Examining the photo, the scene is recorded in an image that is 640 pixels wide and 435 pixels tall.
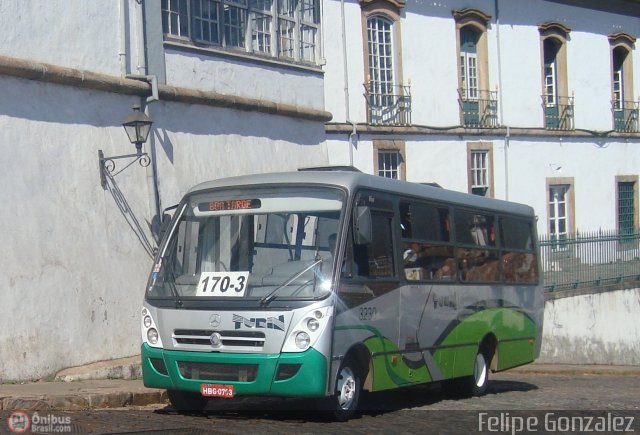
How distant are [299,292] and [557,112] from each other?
2058cm

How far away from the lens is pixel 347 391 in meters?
10.9

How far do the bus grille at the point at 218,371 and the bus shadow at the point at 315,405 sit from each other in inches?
29.4

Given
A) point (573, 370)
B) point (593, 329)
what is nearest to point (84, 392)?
point (573, 370)

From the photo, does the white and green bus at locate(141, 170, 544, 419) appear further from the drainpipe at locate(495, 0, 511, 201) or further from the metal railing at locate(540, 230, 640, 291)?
the drainpipe at locate(495, 0, 511, 201)

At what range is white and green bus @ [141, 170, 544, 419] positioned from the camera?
10.4 meters

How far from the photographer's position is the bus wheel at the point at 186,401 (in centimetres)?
1137

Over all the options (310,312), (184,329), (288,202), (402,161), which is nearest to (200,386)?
(184,329)

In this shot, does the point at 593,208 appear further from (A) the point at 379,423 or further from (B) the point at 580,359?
(A) the point at 379,423

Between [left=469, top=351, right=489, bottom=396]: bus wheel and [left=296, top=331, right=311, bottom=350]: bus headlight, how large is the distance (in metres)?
4.58

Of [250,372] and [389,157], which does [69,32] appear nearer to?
[250,372]

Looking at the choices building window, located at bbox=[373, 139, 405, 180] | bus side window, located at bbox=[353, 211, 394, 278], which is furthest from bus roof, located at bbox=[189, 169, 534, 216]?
building window, located at bbox=[373, 139, 405, 180]

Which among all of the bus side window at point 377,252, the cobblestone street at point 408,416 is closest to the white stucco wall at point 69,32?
the cobblestone street at point 408,416

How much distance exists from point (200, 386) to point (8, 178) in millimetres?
→ 4249

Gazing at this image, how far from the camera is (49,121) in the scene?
45.5 feet
